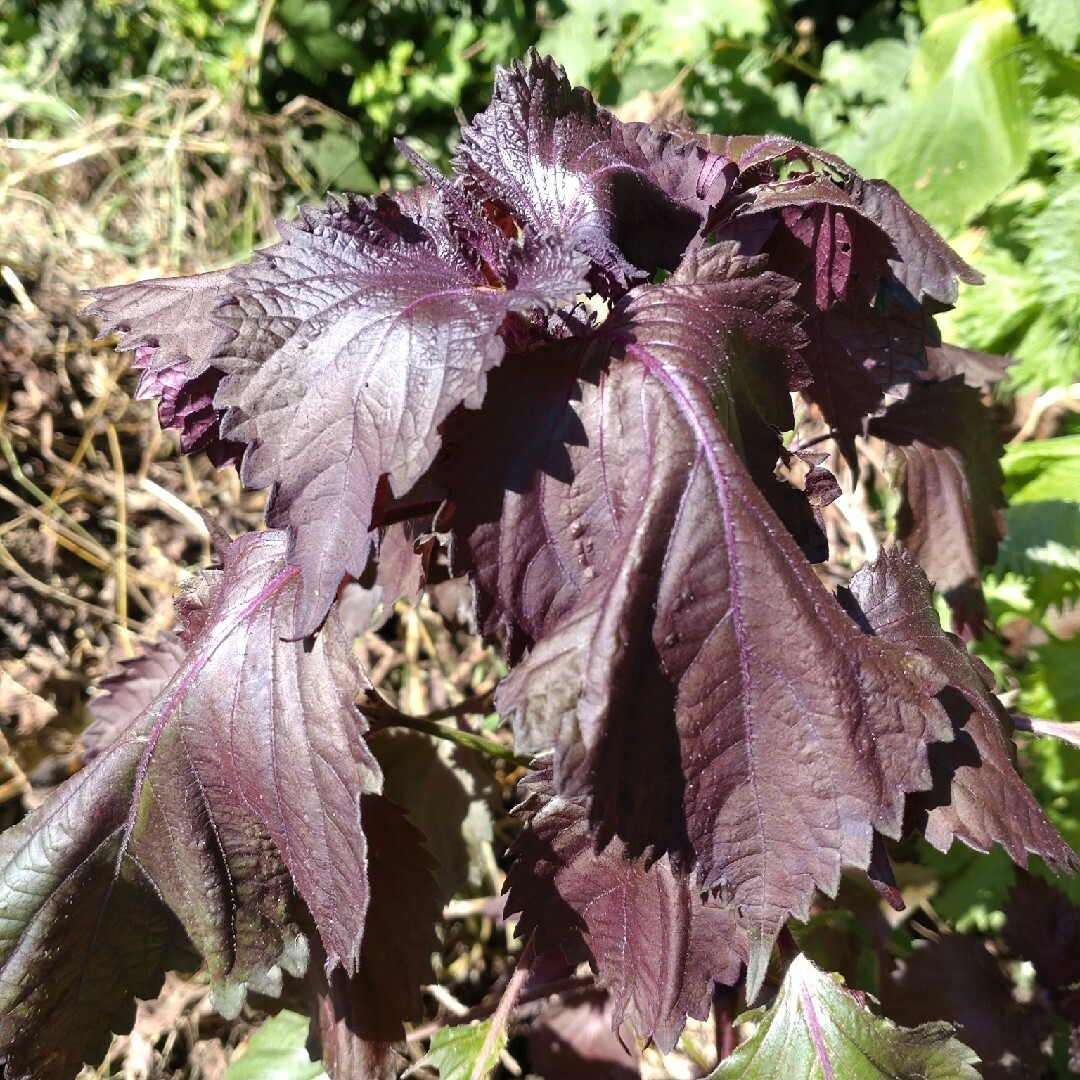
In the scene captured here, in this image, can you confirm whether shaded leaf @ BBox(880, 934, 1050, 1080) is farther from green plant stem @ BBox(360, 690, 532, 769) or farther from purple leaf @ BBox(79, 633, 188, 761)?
purple leaf @ BBox(79, 633, 188, 761)

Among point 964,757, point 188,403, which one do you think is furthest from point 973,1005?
point 188,403

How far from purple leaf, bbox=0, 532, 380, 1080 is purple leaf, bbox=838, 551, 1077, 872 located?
1.46ft

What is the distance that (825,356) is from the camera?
37.2 inches

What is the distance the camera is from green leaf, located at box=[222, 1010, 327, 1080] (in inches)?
44.1

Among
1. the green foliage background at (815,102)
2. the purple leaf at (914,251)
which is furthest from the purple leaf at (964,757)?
the green foliage background at (815,102)

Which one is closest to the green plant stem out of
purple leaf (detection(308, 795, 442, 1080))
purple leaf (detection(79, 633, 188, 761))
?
purple leaf (detection(308, 795, 442, 1080))

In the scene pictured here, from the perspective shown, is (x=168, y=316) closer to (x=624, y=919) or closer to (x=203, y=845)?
(x=203, y=845)

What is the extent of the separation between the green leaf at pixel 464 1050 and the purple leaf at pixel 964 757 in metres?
0.46

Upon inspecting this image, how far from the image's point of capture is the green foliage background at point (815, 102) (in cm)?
147

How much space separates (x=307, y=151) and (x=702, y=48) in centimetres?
104

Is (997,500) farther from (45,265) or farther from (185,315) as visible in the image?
(45,265)

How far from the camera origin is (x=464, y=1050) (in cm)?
94

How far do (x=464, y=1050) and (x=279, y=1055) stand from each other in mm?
337

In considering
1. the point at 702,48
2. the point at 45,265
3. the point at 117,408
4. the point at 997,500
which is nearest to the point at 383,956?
the point at 997,500
